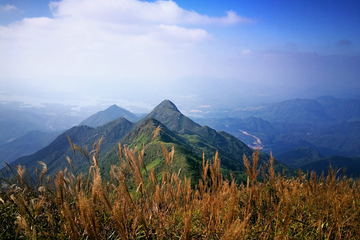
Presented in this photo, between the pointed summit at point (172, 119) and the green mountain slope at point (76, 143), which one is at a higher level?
the pointed summit at point (172, 119)

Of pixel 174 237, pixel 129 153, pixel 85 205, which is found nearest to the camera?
pixel 85 205

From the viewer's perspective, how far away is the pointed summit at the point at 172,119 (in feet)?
500

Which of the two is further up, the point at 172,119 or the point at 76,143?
the point at 172,119

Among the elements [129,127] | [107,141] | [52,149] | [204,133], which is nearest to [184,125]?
[204,133]

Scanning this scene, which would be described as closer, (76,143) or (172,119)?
(76,143)

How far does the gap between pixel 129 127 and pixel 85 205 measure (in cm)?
15112

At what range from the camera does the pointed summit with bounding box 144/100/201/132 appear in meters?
152

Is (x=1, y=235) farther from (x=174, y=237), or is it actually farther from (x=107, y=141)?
(x=107, y=141)

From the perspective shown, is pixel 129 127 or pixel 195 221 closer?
pixel 195 221

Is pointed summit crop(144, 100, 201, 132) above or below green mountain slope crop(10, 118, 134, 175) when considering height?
above

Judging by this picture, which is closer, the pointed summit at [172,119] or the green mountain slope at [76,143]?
the green mountain slope at [76,143]

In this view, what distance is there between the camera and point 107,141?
136 metres

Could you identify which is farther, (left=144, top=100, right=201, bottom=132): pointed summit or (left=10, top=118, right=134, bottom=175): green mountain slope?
(left=144, top=100, right=201, bottom=132): pointed summit

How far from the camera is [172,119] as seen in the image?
164625 millimetres
